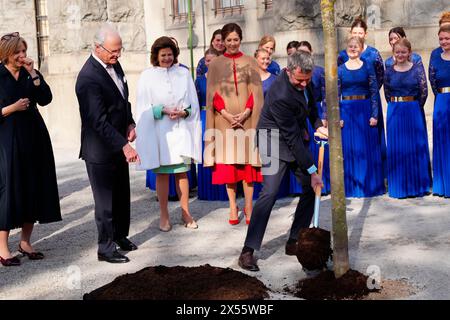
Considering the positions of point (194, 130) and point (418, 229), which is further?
point (194, 130)

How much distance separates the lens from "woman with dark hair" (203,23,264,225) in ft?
29.6

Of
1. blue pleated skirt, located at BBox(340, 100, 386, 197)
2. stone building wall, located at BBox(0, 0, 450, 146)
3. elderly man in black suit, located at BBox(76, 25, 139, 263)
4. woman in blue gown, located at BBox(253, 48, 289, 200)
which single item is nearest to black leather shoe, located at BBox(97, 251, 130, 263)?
elderly man in black suit, located at BBox(76, 25, 139, 263)

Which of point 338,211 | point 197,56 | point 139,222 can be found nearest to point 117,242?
point 139,222

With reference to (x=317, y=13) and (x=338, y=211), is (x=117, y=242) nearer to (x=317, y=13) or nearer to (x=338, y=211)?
(x=338, y=211)

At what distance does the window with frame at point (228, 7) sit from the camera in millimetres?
16938

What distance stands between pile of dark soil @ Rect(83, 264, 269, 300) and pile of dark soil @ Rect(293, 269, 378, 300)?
0.33 metres

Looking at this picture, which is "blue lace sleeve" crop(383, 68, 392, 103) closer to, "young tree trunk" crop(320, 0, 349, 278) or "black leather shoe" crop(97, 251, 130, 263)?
"young tree trunk" crop(320, 0, 349, 278)

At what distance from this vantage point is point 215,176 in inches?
365

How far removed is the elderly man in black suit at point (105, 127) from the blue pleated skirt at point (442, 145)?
379 cm

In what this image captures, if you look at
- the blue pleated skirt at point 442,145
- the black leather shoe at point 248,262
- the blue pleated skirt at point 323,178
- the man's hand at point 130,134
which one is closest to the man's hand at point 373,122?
the blue pleated skirt at point 323,178

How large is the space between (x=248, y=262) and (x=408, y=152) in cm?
387

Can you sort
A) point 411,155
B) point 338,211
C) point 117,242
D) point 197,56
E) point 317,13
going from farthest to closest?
point 197,56 → point 317,13 → point 411,155 → point 117,242 → point 338,211

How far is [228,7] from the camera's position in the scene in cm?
1719

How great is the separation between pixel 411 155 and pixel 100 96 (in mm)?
4207
